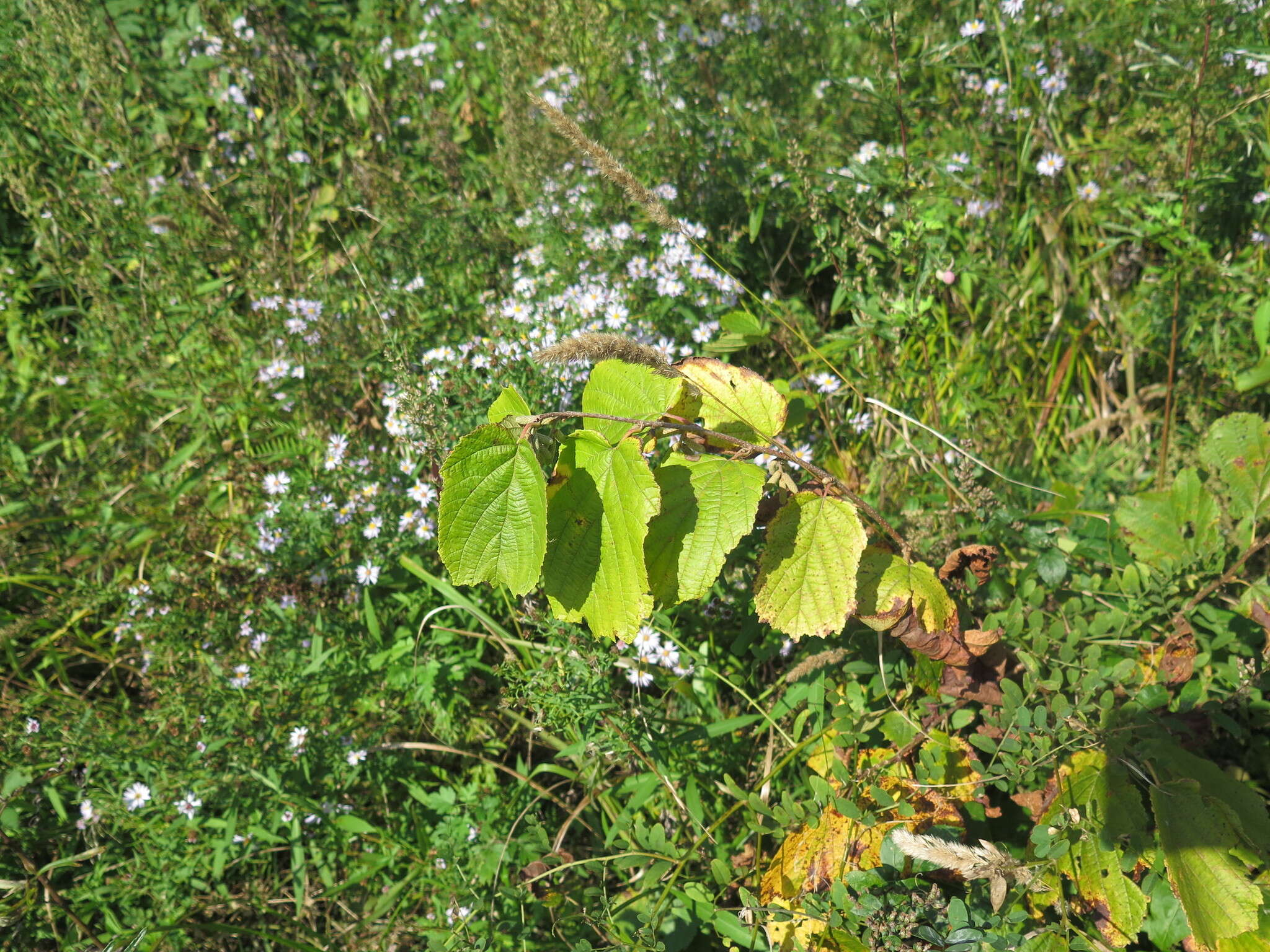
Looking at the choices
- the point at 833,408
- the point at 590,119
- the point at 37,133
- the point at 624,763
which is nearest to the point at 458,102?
the point at 590,119

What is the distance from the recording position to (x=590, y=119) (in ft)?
11.9

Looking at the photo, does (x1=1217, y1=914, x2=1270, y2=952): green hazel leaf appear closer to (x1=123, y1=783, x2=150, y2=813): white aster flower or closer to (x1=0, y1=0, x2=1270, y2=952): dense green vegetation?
(x1=0, y1=0, x2=1270, y2=952): dense green vegetation

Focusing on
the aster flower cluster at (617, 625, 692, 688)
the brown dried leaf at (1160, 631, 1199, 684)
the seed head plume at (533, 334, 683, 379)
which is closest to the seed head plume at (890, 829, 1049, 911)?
the brown dried leaf at (1160, 631, 1199, 684)

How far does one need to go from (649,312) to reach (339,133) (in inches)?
84.6

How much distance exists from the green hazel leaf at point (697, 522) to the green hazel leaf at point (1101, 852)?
0.81 metres

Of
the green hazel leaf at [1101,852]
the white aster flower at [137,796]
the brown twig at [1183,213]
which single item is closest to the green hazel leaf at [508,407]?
the green hazel leaf at [1101,852]

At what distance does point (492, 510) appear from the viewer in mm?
1417

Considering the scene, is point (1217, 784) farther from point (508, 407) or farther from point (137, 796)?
point (137, 796)

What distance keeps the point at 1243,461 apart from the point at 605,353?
1567 millimetres

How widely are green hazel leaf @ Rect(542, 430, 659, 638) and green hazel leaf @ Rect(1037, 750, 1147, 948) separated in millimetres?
902

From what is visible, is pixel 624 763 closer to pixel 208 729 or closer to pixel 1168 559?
pixel 208 729

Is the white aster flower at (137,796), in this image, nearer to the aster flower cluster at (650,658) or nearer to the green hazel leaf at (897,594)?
the aster flower cluster at (650,658)

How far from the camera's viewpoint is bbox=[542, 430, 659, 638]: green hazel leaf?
55.9 inches

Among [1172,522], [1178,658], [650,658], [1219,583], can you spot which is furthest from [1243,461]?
[650,658]
